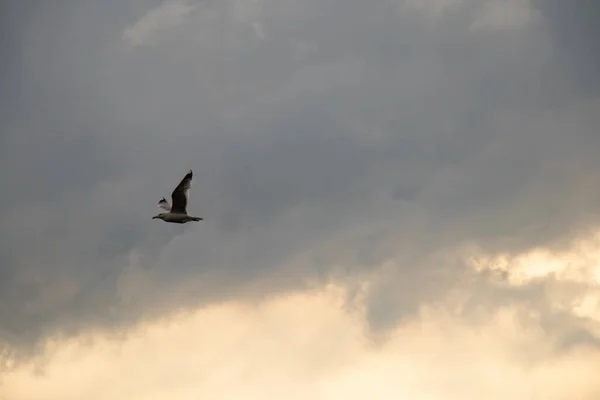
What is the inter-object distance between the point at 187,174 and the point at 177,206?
17.0 feet

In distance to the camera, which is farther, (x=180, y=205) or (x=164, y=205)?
(x=164, y=205)

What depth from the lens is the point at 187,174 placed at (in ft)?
464

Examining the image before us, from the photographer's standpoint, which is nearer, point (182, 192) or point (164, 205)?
point (182, 192)

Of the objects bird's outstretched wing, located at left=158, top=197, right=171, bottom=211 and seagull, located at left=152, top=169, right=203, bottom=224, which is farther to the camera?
bird's outstretched wing, located at left=158, top=197, right=171, bottom=211

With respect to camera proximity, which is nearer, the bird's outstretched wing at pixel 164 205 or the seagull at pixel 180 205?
the seagull at pixel 180 205

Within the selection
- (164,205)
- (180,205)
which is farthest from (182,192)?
(164,205)

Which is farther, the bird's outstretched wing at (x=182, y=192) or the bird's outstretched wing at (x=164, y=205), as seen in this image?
the bird's outstretched wing at (x=164, y=205)

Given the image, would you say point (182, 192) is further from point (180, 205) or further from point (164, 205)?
point (164, 205)

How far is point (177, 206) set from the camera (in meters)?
143

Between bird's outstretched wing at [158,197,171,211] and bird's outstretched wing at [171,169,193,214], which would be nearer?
bird's outstretched wing at [171,169,193,214]
